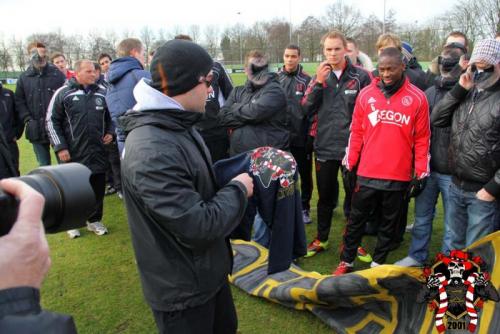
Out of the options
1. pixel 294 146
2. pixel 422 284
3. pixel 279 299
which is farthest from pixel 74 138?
pixel 422 284

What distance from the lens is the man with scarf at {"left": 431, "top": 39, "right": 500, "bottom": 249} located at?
3.03 metres

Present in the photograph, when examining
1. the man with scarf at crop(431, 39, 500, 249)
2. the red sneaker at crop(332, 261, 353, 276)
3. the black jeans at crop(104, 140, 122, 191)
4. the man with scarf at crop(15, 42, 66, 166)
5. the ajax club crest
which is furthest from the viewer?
the black jeans at crop(104, 140, 122, 191)

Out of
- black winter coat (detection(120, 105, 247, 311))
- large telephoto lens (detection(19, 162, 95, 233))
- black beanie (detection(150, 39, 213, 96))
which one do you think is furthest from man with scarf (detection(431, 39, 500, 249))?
large telephoto lens (detection(19, 162, 95, 233))

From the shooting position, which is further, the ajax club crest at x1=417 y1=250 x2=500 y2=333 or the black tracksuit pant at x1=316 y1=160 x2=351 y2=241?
the black tracksuit pant at x1=316 y1=160 x2=351 y2=241

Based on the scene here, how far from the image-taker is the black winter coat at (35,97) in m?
6.29

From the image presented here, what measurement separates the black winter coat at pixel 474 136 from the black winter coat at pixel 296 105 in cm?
185

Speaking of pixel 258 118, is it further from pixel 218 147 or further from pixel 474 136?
pixel 474 136

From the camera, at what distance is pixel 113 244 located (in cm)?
496

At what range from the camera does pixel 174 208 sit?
5.40 feet

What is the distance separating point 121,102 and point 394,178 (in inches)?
112

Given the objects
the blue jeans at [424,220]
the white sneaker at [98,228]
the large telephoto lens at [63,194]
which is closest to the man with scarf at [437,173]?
the blue jeans at [424,220]

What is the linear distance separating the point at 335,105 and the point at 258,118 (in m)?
0.82

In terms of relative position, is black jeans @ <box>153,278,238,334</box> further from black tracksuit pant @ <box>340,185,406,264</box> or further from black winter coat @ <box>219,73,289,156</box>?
black winter coat @ <box>219,73,289,156</box>

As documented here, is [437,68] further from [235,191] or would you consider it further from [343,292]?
[235,191]
